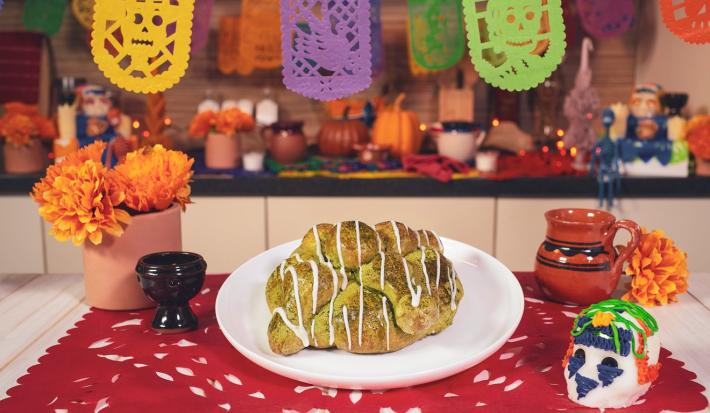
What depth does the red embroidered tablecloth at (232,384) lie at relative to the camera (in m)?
0.79

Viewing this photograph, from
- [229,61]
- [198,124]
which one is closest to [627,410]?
[198,124]

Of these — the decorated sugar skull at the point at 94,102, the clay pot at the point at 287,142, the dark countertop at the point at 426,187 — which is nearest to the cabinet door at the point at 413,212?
the dark countertop at the point at 426,187

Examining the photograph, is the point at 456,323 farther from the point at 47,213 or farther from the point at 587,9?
the point at 587,9

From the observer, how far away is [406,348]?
2.99 feet

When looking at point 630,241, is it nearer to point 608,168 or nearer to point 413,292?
point 413,292

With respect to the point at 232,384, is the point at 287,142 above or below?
above

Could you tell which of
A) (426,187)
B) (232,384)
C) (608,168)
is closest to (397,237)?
(232,384)

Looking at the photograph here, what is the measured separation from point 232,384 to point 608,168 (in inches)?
64.7

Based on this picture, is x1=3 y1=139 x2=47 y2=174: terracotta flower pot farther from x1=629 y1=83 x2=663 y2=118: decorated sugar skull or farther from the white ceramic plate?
x1=629 y1=83 x2=663 y2=118: decorated sugar skull

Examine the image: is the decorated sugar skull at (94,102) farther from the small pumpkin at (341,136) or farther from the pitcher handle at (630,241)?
the pitcher handle at (630,241)

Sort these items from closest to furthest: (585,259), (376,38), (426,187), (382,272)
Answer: (382,272) → (585,259) → (426,187) → (376,38)

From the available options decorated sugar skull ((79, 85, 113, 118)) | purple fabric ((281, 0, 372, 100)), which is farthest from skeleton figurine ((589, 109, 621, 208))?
decorated sugar skull ((79, 85, 113, 118))

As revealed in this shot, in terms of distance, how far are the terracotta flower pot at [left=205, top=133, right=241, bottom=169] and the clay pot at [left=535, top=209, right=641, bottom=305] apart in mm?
1460

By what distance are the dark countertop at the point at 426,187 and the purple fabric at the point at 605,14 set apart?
56 cm
